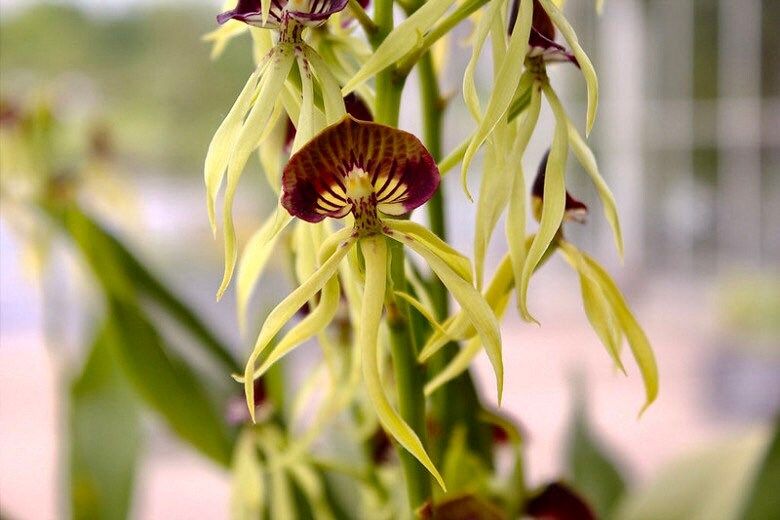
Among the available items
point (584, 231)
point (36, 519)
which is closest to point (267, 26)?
point (36, 519)

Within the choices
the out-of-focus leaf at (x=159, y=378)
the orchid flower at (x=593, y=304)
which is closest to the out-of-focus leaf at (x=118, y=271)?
the out-of-focus leaf at (x=159, y=378)

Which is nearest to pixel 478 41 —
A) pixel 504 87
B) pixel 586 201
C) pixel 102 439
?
pixel 504 87

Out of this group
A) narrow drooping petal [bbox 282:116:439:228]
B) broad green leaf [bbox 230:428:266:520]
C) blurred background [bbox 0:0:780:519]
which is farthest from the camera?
blurred background [bbox 0:0:780:519]

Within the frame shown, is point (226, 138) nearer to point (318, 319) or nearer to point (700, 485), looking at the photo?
point (318, 319)

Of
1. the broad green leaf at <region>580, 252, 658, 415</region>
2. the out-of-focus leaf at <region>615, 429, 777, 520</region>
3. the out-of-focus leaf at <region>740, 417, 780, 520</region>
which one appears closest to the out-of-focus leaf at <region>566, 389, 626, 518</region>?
the out-of-focus leaf at <region>615, 429, 777, 520</region>

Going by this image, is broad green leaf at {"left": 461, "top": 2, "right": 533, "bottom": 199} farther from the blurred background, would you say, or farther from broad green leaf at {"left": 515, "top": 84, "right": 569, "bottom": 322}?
the blurred background

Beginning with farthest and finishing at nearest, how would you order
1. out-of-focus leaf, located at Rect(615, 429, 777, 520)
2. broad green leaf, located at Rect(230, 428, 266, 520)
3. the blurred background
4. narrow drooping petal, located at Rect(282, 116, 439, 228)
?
the blurred background → out-of-focus leaf, located at Rect(615, 429, 777, 520) → broad green leaf, located at Rect(230, 428, 266, 520) → narrow drooping petal, located at Rect(282, 116, 439, 228)

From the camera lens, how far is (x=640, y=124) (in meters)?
2.35

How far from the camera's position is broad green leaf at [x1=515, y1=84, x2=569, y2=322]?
0.21 metres

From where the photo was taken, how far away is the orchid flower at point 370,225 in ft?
0.62

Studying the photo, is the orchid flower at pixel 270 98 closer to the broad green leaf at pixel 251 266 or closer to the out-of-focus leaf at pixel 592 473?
the broad green leaf at pixel 251 266

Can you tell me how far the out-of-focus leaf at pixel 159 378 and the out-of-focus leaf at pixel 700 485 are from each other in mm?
205

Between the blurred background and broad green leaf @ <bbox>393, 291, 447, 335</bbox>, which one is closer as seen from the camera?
broad green leaf @ <bbox>393, 291, 447, 335</bbox>

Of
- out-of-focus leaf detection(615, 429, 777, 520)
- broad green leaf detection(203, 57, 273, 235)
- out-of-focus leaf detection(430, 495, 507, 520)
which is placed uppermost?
broad green leaf detection(203, 57, 273, 235)
